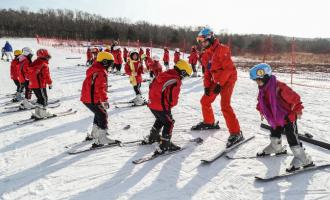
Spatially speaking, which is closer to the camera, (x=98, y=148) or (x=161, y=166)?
(x=161, y=166)

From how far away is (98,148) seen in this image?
6.07 m

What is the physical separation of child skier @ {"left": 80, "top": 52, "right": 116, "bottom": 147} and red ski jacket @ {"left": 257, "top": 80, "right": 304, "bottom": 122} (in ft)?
9.84

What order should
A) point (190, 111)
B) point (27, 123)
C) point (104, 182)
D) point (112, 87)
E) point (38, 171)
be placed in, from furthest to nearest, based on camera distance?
point (112, 87) → point (190, 111) → point (27, 123) → point (38, 171) → point (104, 182)

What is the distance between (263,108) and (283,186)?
114 cm

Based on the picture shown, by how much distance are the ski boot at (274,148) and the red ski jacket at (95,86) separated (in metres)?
2.90

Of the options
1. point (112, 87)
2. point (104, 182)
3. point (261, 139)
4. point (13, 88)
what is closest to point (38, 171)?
point (104, 182)

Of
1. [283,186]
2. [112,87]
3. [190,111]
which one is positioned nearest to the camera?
[283,186]

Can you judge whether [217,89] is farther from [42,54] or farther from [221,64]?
[42,54]

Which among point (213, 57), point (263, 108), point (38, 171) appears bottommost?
point (38, 171)

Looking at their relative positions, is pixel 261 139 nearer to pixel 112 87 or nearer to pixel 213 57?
pixel 213 57

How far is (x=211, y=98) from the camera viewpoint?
678 centimetres

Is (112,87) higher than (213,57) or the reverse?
the reverse

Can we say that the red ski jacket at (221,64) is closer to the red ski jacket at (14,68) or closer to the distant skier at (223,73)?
the distant skier at (223,73)

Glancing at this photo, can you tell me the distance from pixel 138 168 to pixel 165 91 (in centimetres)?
129
